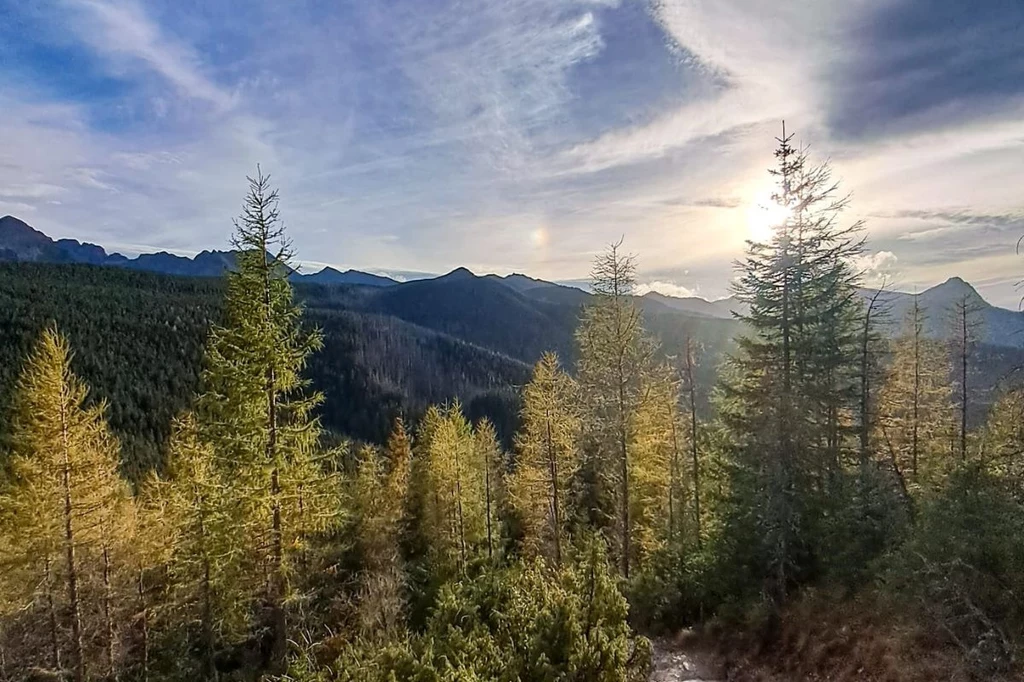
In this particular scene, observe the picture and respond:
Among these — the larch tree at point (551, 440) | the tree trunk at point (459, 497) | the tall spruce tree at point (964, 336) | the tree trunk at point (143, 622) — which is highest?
the tall spruce tree at point (964, 336)

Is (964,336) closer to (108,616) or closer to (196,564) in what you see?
(196,564)

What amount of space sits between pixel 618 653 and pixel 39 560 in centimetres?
2015

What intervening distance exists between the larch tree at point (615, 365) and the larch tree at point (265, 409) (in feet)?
31.5

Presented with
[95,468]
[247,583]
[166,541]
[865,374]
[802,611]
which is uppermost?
[865,374]

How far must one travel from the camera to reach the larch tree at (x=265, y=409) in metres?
11.5

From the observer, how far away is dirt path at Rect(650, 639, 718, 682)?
12719 millimetres

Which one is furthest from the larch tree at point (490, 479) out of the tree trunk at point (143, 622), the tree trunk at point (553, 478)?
the tree trunk at point (143, 622)


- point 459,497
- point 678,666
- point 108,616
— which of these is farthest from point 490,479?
point 678,666

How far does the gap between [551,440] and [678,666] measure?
33.2ft

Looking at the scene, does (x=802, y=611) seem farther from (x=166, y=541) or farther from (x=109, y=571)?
(x=109, y=571)

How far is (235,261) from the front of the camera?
11.8 meters

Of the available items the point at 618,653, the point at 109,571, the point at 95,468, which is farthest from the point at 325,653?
the point at 109,571

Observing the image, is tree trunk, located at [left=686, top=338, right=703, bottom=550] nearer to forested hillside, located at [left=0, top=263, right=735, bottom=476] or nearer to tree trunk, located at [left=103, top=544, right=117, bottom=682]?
tree trunk, located at [left=103, top=544, right=117, bottom=682]

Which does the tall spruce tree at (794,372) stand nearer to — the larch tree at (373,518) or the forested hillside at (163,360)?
the larch tree at (373,518)
